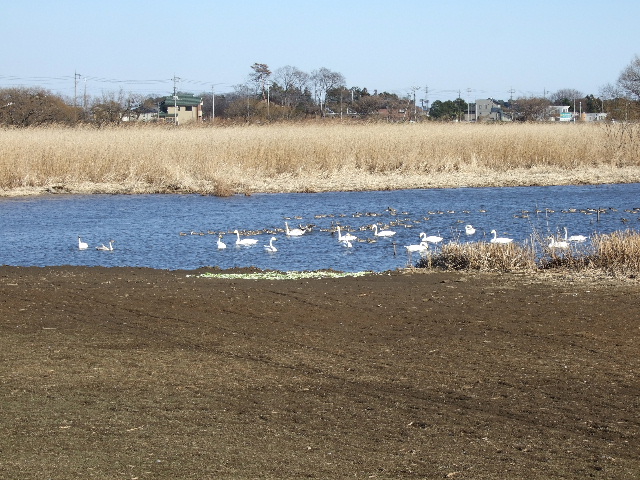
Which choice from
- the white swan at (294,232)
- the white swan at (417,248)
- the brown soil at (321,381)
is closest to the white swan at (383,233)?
the white swan at (294,232)

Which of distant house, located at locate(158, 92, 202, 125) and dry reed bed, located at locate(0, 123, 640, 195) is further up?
distant house, located at locate(158, 92, 202, 125)

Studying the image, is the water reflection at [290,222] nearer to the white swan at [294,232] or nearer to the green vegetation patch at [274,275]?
the white swan at [294,232]

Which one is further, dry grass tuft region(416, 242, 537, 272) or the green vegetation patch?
dry grass tuft region(416, 242, 537, 272)

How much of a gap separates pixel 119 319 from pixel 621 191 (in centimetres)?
2343

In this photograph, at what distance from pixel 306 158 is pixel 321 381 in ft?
89.4

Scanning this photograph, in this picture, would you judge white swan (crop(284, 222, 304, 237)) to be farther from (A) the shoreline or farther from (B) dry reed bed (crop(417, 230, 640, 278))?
(A) the shoreline

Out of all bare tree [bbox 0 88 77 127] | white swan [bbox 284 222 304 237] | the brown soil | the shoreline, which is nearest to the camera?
the brown soil

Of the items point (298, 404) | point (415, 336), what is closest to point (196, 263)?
point (415, 336)

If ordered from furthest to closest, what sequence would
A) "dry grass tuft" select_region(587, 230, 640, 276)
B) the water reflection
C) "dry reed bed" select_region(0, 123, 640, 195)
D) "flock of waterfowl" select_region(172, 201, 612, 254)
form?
1. "dry reed bed" select_region(0, 123, 640, 195)
2. the water reflection
3. "flock of waterfowl" select_region(172, 201, 612, 254)
4. "dry grass tuft" select_region(587, 230, 640, 276)

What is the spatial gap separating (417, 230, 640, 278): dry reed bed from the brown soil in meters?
1.23

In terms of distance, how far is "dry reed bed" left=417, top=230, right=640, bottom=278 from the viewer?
12727mm

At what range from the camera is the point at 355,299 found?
423 inches

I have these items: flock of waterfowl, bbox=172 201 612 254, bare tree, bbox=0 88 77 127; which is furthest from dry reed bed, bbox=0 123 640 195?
bare tree, bbox=0 88 77 127

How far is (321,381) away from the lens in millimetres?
7293
